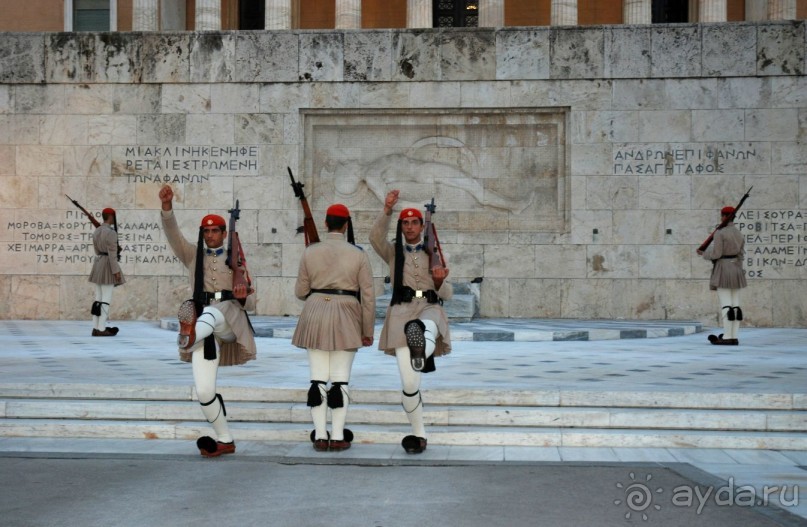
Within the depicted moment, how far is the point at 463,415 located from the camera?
359 inches

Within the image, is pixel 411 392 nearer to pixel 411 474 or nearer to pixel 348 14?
pixel 411 474

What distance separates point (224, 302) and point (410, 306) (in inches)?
57.8

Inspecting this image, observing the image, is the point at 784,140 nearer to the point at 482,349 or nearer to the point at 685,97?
the point at 685,97

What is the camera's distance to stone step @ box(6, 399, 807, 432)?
8.97 metres

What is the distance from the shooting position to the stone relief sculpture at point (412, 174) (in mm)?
20406

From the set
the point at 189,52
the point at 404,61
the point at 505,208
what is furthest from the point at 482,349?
the point at 189,52

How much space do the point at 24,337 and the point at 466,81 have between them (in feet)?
30.6

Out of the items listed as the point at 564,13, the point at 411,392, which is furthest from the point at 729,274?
the point at 564,13

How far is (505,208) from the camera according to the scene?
66.6 ft

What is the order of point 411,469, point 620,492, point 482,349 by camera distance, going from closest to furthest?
point 620,492 < point 411,469 < point 482,349

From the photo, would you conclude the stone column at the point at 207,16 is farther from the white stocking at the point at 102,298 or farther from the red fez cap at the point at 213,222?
the red fez cap at the point at 213,222

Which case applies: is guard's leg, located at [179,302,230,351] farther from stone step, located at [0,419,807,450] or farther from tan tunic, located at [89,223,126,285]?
tan tunic, located at [89,223,126,285]

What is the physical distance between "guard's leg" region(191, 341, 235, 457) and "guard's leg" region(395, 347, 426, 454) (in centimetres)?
139

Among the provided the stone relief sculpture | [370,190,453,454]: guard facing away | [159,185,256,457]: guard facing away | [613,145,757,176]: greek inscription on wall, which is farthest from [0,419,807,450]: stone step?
the stone relief sculpture
